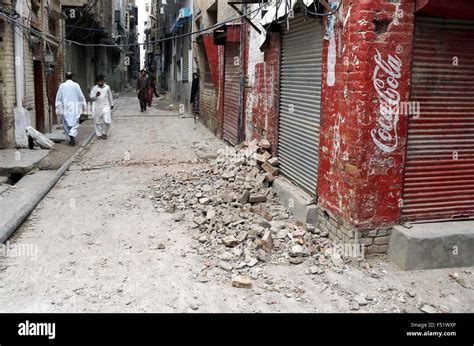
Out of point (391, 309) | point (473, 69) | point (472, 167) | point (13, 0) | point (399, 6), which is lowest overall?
point (391, 309)

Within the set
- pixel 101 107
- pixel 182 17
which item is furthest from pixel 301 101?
pixel 182 17

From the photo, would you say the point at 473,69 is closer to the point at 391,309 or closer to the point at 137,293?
the point at 391,309

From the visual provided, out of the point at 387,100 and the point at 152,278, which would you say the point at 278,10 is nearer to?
the point at 387,100

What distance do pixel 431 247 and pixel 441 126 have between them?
134 centimetres

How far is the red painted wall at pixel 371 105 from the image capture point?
16.0 ft

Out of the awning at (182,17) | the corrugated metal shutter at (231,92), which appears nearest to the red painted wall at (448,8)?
the corrugated metal shutter at (231,92)

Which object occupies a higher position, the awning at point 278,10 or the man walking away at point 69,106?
the awning at point 278,10

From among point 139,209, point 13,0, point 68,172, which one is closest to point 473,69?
point 139,209

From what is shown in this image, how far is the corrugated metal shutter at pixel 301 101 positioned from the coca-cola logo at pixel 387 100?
51.0 inches

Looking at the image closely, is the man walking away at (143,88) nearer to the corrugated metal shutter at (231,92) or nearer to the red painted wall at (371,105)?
the corrugated metal shutter at (231,92)

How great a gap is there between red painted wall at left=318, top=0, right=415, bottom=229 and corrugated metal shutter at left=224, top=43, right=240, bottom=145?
20.2 feet

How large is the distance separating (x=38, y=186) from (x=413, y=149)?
5.94 meters

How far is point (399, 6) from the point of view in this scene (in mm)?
4906

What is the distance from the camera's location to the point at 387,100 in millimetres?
5000
